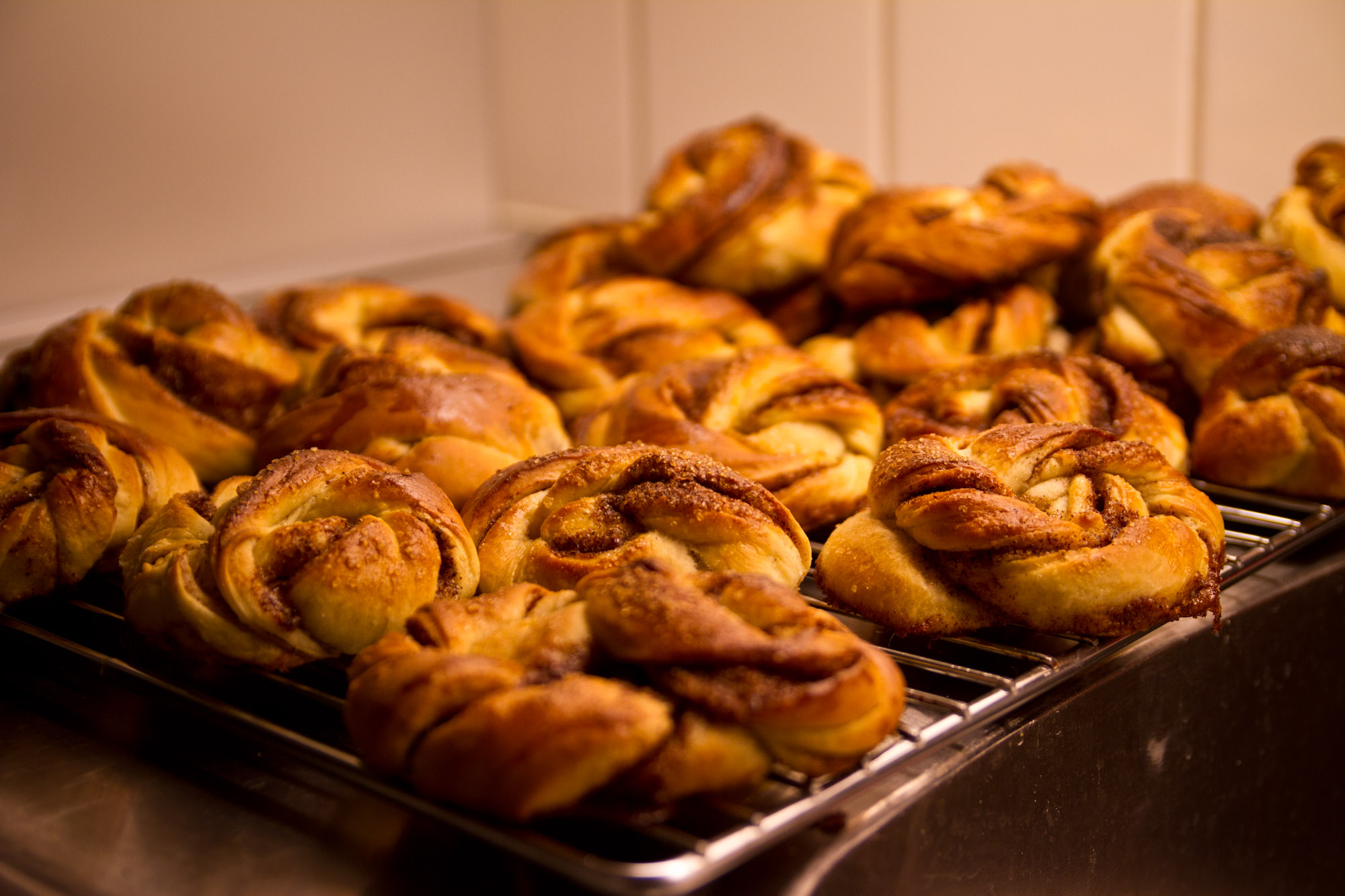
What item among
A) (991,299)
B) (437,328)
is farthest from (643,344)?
(991,299)

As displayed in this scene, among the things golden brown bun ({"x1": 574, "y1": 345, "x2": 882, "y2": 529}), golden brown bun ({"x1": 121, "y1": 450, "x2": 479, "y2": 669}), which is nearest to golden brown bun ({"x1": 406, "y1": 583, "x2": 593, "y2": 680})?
golden brown bun ({"x1": 121, "y1": 450, "x2": 479, "y2": 669})

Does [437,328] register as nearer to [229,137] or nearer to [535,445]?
[535,445]

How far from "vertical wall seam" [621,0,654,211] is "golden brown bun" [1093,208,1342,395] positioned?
74.5 inches

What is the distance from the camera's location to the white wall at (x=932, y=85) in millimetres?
2535

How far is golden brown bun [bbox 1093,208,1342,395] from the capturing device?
1.92 m

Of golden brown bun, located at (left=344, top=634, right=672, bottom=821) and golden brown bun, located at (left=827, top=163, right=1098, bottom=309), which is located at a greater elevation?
golden brown bun, located at (left=827, top=163, right=1098, bottom=309)

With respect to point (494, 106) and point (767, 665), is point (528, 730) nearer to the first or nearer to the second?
point (767, 665)

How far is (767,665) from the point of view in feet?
3.33

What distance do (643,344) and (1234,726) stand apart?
1079 millimetres

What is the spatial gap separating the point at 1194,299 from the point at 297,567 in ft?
4.70

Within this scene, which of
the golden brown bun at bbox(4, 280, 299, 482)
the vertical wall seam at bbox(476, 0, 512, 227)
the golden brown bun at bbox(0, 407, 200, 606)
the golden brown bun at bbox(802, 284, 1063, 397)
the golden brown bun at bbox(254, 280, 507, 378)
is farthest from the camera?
the vertical wall seam at bbox(476, 0, 512, 227)

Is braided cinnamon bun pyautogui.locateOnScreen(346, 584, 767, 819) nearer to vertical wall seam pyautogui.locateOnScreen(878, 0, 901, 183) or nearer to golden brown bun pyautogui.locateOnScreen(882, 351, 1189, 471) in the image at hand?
golden brown bun pyautogui.locateOnScreen(882, 351, 1189, 471)

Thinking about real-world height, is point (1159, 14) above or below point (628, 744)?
above

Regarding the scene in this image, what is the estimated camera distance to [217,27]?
3.02m
